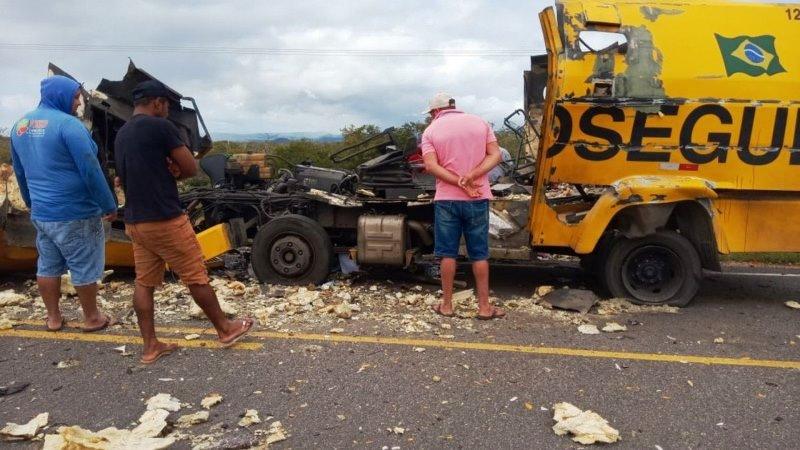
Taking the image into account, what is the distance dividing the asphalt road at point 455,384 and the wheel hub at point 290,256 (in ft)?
4.93

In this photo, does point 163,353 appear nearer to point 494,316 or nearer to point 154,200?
point 154,200

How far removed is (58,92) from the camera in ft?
14.2

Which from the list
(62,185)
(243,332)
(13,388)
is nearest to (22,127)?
(62,185)

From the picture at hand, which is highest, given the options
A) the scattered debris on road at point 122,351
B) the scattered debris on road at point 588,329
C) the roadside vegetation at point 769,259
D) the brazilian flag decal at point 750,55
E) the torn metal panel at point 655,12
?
the torn metal panel at point 655,12

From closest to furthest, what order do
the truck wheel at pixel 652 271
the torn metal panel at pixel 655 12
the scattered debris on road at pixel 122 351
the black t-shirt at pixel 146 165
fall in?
the black t-shirt at pixel 146 165 < the scattered debris on road at pixel 122 351 < the torn metal panel at pixel 655 12 < the truck wheel at pixel 652 271

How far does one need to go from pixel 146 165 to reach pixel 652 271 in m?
4.34

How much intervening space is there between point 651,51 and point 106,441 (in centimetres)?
492

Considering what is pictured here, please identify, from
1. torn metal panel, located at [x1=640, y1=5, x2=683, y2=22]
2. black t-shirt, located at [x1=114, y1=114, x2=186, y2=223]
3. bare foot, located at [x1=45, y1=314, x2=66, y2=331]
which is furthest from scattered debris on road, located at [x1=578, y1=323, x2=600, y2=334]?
bare foot, located at [x1=45, y1=314, x2=66, y2=331]

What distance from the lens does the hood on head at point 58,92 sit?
4.34 m

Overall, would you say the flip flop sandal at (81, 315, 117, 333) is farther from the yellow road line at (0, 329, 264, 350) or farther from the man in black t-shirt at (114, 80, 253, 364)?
the man in black t-shirt at (114, 80, 253, 364)

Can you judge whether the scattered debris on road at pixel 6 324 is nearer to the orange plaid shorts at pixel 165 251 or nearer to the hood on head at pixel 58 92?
the orange plaid shorts at pixel 165 251

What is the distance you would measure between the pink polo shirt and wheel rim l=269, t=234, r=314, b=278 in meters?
1.80

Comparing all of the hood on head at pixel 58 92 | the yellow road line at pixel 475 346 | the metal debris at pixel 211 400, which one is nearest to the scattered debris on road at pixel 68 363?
the yellow road line at pixel 475 346

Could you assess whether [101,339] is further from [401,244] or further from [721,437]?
[721,437]
